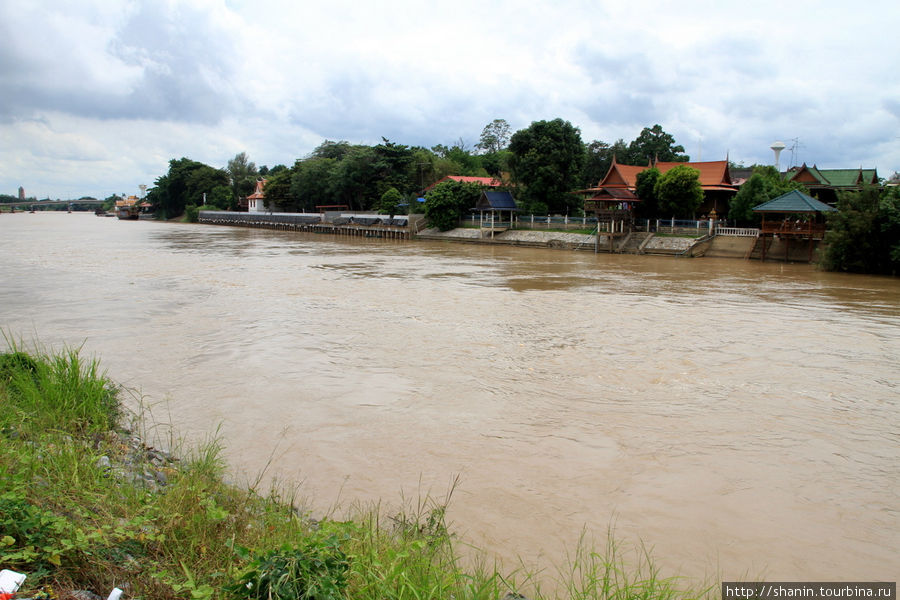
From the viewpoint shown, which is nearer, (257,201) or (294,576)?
(294,576)

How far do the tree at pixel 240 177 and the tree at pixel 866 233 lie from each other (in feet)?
241

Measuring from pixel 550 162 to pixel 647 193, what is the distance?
7.09 meters

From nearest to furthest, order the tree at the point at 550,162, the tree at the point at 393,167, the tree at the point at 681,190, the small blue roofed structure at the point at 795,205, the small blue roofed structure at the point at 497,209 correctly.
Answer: the small blue roofed structure at the point at 795,205 < the tree at the point at 681,190 < the tree at the point at 550,162 < the small blue roofed structure at the point at 497,209 < the tree at the point at 393,167

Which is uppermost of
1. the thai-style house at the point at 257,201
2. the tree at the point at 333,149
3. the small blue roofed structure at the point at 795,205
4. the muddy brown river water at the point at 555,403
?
the tree at the point at 333,149

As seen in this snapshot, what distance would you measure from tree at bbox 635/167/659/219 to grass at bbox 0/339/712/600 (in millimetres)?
30922

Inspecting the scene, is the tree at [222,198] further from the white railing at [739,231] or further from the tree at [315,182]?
the white railing at [739,231]

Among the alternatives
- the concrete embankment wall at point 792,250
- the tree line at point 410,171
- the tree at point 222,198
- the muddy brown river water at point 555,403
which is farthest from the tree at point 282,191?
the muddy brown river water at point 555,403

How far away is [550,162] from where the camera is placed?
1490 inches

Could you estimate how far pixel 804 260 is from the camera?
26078 mm

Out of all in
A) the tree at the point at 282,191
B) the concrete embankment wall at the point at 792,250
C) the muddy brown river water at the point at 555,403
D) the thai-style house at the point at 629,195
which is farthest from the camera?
the tree at the point at 282,191

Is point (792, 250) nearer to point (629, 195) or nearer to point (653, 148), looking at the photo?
point (629, 195)

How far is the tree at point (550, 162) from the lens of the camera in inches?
1484

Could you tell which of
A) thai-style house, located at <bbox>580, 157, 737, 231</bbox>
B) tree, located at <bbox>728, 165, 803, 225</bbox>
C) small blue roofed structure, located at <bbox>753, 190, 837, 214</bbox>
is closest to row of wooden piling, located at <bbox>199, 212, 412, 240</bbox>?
thai-style house, located at <bbox>580, 157, 737, 231</bbox>

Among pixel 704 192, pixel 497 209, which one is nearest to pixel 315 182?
pixel 497 209
